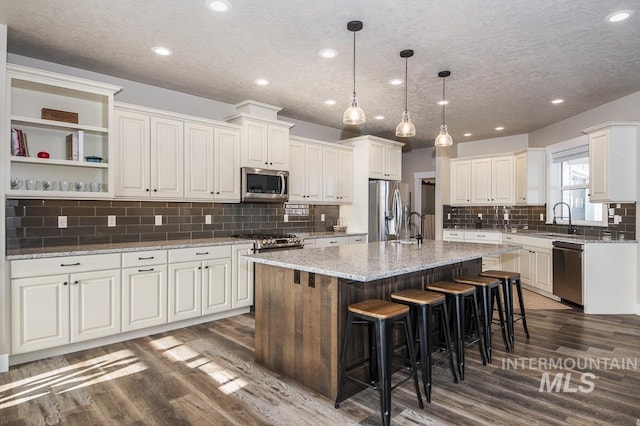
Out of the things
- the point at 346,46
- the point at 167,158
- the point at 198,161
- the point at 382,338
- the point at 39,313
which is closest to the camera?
the point at 382,338

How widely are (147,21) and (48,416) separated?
107 inches

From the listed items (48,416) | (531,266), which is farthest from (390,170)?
(48,416)

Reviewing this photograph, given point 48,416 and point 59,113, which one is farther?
point 59,113

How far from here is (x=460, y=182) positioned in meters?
7.38

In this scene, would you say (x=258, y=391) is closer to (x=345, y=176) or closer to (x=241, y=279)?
(x=241, y=279)

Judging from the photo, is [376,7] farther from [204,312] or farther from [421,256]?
[204,312]

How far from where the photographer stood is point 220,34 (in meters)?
3.03

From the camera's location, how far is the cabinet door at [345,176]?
19.7 feet

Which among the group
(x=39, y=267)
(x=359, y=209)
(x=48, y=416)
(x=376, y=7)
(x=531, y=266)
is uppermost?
(x=376, y=7)

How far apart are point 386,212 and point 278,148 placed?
212cm

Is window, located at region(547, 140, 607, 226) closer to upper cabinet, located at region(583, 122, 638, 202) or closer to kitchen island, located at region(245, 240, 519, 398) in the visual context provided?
upper cabinet, located at region(583, 122, 638, 202)

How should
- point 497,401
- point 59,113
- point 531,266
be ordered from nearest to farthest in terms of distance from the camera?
1. point 497,401
2. point 59,113
3. point 531,266

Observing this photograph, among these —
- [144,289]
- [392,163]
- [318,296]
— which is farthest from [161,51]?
[392,163]

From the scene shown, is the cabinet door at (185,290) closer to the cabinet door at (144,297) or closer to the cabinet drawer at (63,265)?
the cabinet door at (144,297)
